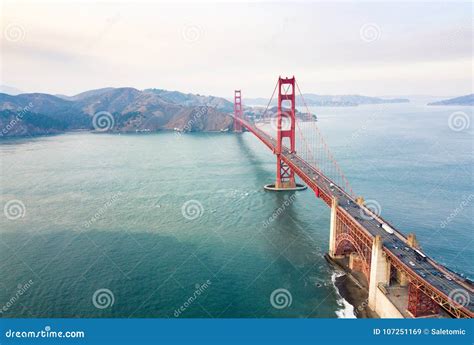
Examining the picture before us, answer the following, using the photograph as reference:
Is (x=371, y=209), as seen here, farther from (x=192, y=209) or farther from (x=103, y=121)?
(x=103, y=121)

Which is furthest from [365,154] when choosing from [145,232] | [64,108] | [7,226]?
[64,108]

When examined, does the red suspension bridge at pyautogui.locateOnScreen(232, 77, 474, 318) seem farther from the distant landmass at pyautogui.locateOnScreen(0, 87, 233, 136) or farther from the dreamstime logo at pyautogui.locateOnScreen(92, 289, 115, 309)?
the distant landmass at pyautogui.locateOnScreen(0, 87, 233, 136)
